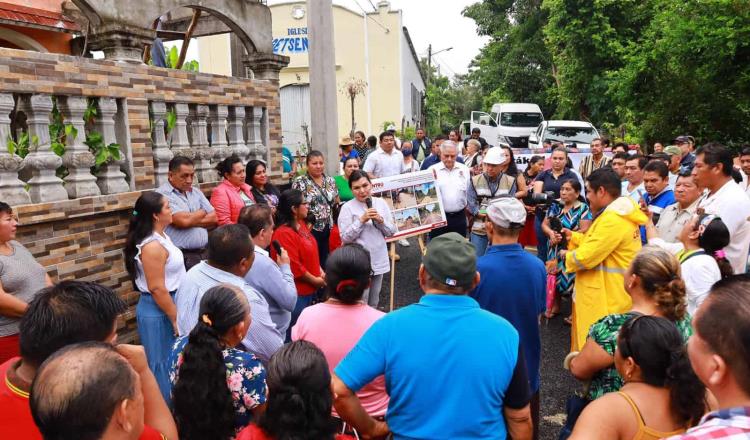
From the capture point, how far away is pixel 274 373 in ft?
6.11

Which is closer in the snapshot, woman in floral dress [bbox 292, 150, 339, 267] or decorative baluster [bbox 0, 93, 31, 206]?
decorative baluster [bbox 0, 93, 31, 206]

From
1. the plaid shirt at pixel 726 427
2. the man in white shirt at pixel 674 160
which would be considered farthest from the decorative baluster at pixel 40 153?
the man in white shirt at pixel 674 160

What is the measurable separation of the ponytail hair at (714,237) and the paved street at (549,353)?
1.58 meters

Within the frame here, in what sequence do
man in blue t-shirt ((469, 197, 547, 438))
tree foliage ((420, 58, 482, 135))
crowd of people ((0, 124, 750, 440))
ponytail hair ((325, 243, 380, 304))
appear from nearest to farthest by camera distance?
crowd of people ((0, 124, 750, 440)) < ponytail hair ((325, 243, 380, 304)) < man in blue t-shirt ((469, 197, 547, 438)) < tree foliage ((420, 58, 482, 135))

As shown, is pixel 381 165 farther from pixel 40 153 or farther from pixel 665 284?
pixel 665 284

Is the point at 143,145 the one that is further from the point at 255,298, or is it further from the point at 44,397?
the point at 44,397

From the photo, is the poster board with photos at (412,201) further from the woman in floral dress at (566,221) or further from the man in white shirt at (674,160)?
the man in white shirt at (674,160)

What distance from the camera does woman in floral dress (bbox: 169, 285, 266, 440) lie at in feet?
6.66

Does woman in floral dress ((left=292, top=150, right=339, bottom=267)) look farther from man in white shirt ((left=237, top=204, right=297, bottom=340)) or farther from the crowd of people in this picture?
man in white shirt ((left=237, top=204, right=297, bottom=340))

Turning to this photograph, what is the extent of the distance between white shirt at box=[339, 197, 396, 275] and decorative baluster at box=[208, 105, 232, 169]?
4.58 ft

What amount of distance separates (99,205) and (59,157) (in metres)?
0.45

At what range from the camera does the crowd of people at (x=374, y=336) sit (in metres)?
1.49

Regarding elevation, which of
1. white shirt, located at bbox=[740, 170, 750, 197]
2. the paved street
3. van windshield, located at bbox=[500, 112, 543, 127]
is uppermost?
van windshield, located at bbox=[500, 112, 543, 127]

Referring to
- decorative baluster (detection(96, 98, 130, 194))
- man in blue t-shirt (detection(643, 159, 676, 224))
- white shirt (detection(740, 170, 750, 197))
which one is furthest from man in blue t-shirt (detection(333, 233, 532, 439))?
white shirt (detection(740, 170, 750, 197))
